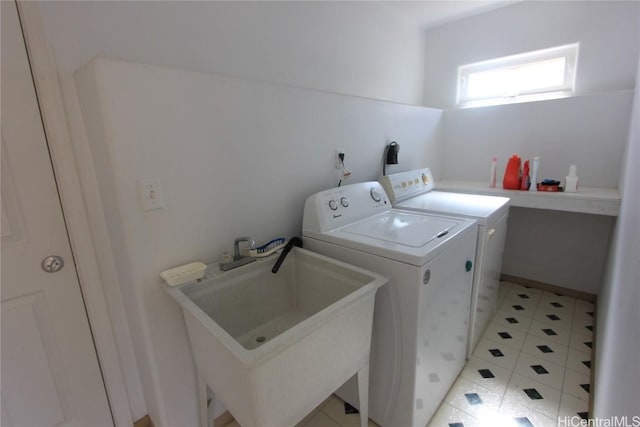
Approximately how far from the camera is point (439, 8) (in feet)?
8.53

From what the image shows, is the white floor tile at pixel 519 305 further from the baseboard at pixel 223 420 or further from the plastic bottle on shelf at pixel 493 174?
the baseboard at pixel 223 420

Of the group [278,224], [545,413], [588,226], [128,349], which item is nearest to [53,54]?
[278,224]

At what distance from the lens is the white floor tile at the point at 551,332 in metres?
2.09

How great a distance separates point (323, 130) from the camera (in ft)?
5.71

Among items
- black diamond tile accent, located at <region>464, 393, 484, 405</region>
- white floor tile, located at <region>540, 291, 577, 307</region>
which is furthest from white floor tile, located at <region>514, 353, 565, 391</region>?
white floor tile, located at <region>540, 291, 577, 307</region>

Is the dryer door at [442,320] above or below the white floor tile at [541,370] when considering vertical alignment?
above

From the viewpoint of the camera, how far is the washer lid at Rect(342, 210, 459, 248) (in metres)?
1.35

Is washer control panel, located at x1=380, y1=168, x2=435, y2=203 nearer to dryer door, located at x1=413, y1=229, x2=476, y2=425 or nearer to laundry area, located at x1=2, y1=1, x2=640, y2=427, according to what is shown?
laundry area, located at x1=2, y1=1, x2=640, y2=427

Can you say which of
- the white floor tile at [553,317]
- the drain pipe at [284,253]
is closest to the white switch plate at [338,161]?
the drain pipe at [284,253]

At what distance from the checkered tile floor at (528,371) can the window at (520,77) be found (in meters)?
1.87

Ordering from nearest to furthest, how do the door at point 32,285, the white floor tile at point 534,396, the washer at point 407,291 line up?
the door at point 32,285, the washer at point 407,291, the white floor tile at point 534,396

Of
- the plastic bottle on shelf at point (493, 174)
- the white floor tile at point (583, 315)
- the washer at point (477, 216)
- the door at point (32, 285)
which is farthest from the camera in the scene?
the plastic bottle on shelf at point (493, 174)

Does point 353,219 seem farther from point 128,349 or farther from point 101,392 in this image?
point 101,392

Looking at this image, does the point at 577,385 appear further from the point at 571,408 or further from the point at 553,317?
the point at 553,317
